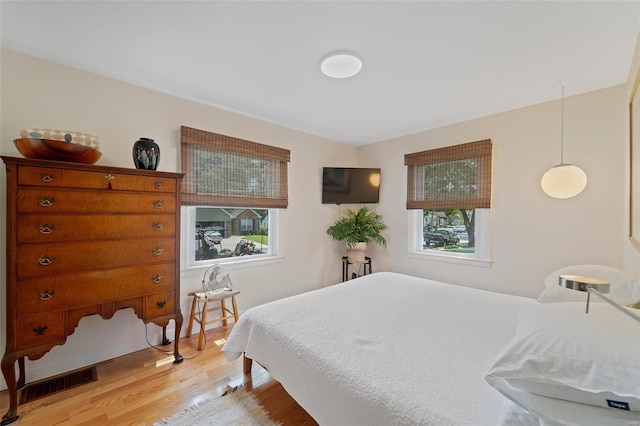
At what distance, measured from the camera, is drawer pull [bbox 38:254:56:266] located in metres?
1.59

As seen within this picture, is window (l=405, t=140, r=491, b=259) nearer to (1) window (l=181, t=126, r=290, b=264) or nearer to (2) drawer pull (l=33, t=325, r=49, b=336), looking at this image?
(1) window (l=181, t=126, r=290, b=264)

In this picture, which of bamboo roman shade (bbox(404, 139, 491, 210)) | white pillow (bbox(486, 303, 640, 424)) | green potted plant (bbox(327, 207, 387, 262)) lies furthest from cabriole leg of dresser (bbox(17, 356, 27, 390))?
bamboo roman shade (bbox(404, 139, 491, 210))

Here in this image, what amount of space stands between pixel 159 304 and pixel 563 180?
3650mm

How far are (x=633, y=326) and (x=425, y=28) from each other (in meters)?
1.71

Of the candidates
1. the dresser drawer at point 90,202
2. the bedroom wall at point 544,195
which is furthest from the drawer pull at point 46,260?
the bedroom wall at point 544,195

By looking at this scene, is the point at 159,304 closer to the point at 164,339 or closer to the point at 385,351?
the point at 164,339

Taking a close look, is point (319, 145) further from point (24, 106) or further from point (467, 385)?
point (467, 385)

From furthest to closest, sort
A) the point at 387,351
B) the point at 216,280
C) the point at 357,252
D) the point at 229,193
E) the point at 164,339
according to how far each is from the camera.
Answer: the point at 357,252
the point at 229,193
the point at 216,280
the point at 164,339
the point at 387,351

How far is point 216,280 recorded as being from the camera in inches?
104

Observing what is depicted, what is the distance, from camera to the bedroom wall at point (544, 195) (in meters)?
2.18

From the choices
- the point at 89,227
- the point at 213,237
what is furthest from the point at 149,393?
the point at 213,237

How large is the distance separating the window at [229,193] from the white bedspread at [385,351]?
1.37 metres

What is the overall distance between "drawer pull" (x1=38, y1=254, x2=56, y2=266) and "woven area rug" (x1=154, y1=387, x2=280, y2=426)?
120cm

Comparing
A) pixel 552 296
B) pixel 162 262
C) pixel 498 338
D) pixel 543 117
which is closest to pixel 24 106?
pixel 162 262
